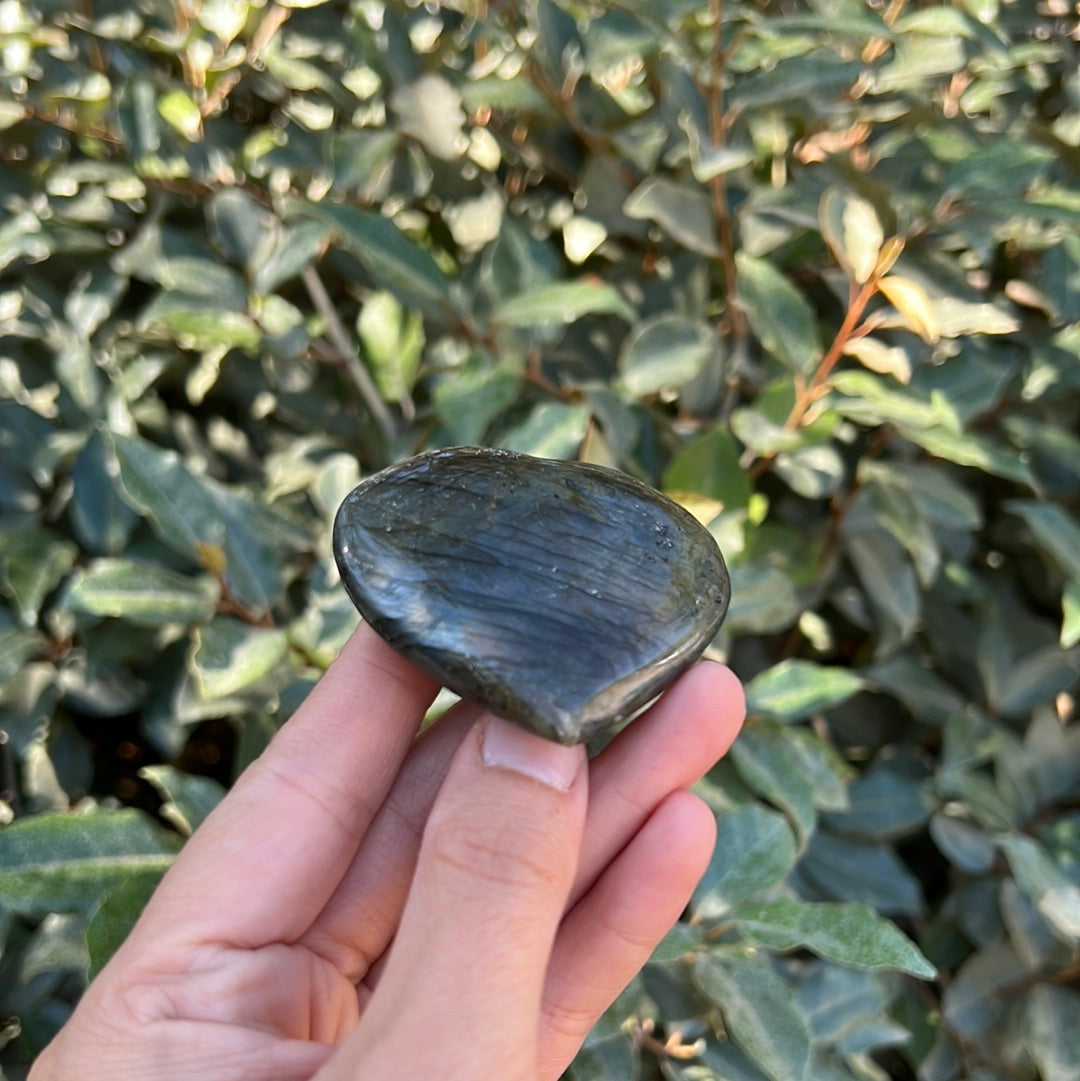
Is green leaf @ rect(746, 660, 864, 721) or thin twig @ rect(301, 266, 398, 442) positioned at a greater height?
thin twig @ rect(301, 266, 398, 442)

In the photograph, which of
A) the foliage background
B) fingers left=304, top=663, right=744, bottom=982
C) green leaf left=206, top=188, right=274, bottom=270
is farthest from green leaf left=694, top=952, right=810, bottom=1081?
green leaf left=206, top=188, right=274, bottom=270

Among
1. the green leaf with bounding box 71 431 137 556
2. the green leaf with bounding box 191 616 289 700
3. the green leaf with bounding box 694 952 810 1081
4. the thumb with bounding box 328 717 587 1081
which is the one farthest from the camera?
the green leaf with bounding box 71 431 137 556

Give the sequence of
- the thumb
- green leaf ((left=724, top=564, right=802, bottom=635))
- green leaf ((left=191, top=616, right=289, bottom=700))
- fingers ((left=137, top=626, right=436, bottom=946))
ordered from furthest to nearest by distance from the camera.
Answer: green leaf ((left=724, top=564, right=802, bottom=635))
green leaf ((left=191, top=616, right=289, bottom=700))
fingers ((left=137, top=626, right=436, bottom=946))
the thumb

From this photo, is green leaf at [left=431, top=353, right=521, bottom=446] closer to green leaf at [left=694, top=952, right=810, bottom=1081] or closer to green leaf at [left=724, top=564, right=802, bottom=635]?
green leaf at [left=724, top=564, right=802, bottom=635]

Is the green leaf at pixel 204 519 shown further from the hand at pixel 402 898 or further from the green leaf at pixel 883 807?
the green leaf at pixel 883 807

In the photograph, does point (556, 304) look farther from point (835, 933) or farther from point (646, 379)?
point (835, 933)

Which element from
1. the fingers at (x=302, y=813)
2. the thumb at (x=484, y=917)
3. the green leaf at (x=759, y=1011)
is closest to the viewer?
the thumb at (x=484, y=917)

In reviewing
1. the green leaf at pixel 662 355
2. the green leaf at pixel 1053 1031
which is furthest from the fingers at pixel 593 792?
the green leaf at pixel 1053 1031
